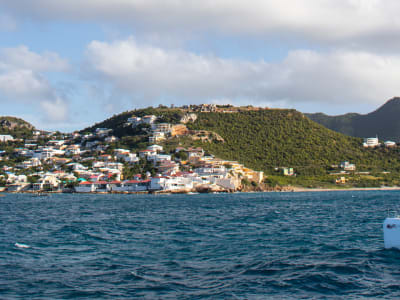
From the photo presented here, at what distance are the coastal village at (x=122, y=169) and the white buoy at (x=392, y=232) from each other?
9636 cm

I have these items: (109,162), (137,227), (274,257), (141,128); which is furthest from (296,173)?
(274,257)

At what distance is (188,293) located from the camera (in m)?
15.8

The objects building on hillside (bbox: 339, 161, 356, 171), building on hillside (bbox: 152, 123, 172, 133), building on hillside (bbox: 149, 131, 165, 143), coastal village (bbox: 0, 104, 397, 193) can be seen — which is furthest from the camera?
building on hillside (bbox: 152, 123, 172, 133)

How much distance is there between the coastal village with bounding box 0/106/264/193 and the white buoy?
9636 centimetres

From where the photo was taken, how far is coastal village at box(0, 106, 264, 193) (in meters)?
122

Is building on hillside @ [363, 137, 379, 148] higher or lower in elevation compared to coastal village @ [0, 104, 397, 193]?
higher

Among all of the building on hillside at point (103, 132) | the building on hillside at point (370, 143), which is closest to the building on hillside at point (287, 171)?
the building on hillside at point (370, 143)

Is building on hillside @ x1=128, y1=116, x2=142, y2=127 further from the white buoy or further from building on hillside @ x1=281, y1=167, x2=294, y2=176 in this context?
the white buoy

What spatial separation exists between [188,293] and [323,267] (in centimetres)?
623

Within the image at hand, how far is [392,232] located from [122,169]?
410ft

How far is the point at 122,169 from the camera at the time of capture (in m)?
141

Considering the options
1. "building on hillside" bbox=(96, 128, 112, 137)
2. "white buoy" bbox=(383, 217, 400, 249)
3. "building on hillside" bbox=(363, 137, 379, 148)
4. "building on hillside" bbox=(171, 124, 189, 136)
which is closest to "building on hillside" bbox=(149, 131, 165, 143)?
"building on hillside" bbox=(171, 124, 189, 136)

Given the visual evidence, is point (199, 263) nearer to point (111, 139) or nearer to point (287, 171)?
point (287, 171)

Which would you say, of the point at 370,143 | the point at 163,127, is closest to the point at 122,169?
the point at 163,127
